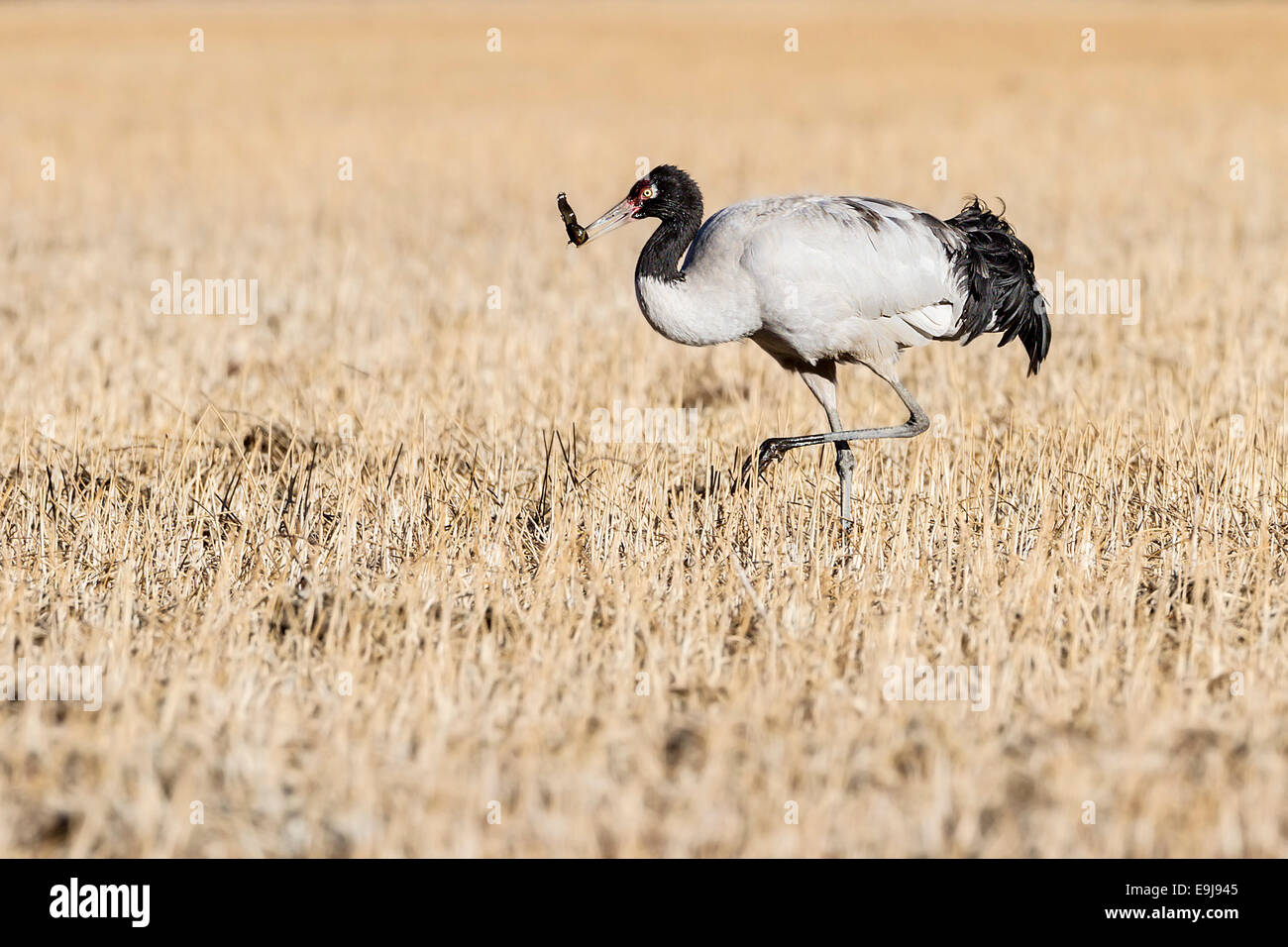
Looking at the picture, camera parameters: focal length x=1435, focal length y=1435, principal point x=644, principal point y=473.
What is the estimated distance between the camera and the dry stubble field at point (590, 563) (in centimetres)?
383

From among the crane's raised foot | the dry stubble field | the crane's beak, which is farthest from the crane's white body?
the dry stubble field

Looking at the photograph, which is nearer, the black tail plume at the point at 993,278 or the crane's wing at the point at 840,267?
the crane's wing at the point at 840,267

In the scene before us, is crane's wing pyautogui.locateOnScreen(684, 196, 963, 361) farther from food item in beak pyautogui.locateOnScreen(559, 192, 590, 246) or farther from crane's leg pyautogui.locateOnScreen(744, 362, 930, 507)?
food item in beak pyautogui.locateOnScreen(559, 192, 590, 246)

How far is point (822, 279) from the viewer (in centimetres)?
660

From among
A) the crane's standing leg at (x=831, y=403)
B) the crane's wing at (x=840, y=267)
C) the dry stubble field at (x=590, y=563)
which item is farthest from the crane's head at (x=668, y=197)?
the dry stubble field at (x=590, y=563)

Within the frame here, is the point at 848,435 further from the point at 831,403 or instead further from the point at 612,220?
the point at 612,220

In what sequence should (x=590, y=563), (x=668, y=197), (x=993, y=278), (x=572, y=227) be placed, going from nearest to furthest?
1. (x=590, y=563)
2. (x=572, y=227)
3. (x=668, y=197)
4. (x=993, y=278)

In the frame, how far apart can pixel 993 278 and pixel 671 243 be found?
1.79m

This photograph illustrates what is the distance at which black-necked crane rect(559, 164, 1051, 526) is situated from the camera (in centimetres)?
652

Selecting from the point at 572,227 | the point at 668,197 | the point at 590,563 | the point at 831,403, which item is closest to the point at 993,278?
the point at 831,403

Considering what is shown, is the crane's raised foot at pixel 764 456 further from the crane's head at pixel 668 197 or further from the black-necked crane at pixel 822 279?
the crane's head at pixel 668 197
